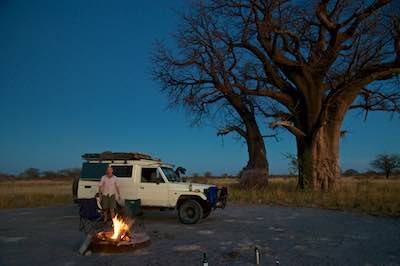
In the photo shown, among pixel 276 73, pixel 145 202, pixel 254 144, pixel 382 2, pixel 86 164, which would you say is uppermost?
pixel 382 2

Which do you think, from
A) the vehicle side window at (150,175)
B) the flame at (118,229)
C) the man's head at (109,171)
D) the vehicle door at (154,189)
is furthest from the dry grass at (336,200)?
the flame at (118,229)

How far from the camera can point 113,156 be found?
1428 cm

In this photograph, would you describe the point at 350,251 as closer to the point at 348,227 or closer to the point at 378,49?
the point at 348,227

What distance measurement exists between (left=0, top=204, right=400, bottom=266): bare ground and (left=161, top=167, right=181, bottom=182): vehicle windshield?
1.41 meters

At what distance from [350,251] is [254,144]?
61.0 feet

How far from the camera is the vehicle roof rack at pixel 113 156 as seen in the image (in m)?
14.0

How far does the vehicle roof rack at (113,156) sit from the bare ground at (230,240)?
2.17m

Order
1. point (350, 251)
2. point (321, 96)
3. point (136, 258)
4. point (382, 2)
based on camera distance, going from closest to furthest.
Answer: point (136, 258), point (350, 251), point (382, 2), point (321, 96)

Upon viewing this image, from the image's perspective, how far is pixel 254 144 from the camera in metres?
27.2

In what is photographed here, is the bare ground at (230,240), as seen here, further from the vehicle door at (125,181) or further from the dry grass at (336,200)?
the dry grass at (336,200)

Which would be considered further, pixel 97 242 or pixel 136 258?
pixel 97 242

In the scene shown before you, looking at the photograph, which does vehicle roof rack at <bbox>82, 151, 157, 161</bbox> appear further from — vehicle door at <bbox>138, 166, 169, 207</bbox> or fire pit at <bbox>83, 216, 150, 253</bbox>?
fire pit at <bbox>83, 216, 150, 253</bbox>

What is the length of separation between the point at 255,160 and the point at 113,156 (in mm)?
14445

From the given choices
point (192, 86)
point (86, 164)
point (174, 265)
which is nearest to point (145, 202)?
point (86, 164)
